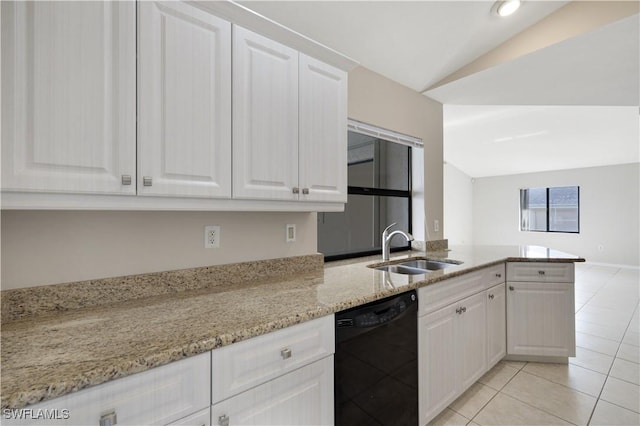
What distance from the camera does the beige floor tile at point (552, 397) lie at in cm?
178

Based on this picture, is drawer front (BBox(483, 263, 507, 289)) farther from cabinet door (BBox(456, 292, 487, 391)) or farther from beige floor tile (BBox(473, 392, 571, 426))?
beige floor tile (BBox(473, 392, 571, 426))

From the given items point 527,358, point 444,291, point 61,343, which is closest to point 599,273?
point 527,358

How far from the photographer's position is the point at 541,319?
7.61 feet

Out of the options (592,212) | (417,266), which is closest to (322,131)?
(417,266)

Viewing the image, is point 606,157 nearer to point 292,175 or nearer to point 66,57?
point 292,175

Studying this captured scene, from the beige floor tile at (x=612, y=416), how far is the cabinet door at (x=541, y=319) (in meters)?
0.50

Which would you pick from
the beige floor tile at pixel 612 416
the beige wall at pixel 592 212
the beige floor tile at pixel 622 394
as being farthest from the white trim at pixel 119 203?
the beige wall at pixel 592 212

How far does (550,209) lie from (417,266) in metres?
7.07

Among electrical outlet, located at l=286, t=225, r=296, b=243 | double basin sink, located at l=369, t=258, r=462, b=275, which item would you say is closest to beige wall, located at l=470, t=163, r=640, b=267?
double basin sink, located at l=369, t=258, r=462, b=275

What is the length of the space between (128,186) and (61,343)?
20.6 inches

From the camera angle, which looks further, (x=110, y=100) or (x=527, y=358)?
(x=527, y=358)

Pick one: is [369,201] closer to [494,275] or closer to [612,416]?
[494,275]

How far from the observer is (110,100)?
101 cm

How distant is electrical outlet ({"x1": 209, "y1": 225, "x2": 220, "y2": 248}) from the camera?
152cm
